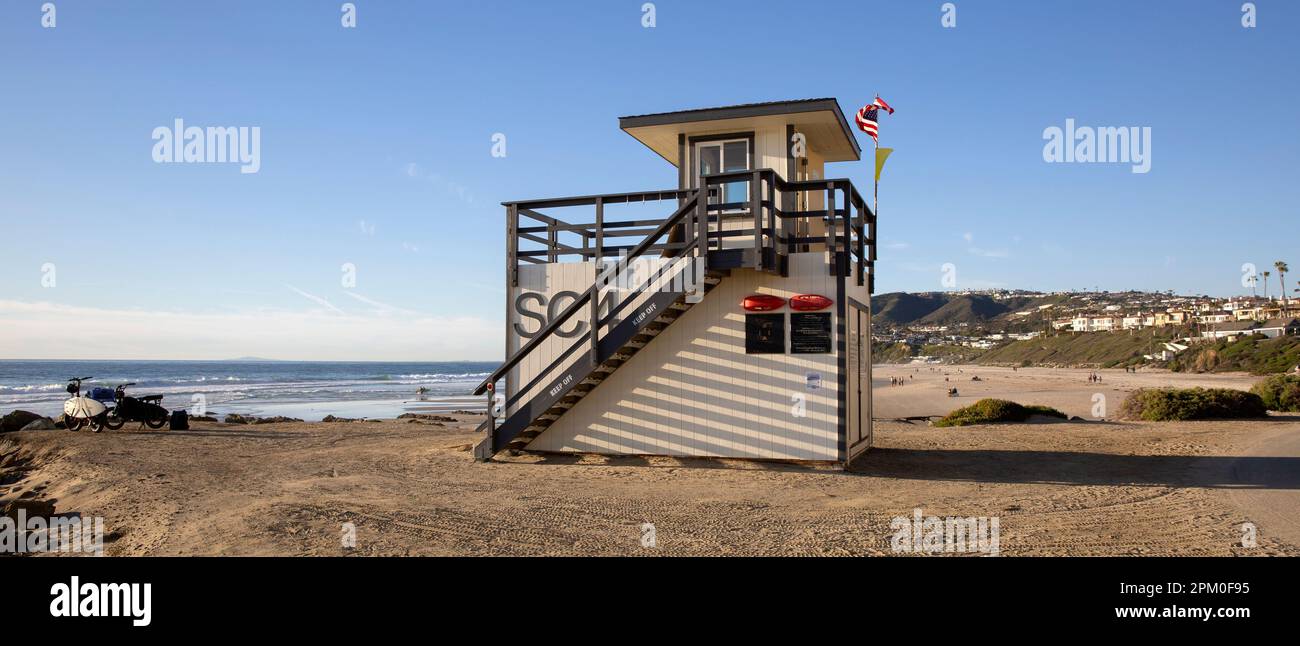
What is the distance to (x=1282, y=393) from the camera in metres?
24.8

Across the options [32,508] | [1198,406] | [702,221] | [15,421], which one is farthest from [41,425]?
A: [1198,406]

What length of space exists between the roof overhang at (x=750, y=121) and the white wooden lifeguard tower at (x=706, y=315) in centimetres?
3

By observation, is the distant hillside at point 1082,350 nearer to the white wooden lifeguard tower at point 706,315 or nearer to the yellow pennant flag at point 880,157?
the yellow pennant flag at point 880,157

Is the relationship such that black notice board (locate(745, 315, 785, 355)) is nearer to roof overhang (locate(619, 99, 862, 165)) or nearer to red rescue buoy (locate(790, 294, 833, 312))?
red rescue buoy (locate(790, 294, 833, 312))

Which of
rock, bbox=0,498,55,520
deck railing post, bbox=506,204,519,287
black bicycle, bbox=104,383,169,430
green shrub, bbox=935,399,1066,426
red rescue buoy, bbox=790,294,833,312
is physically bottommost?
green shrub, bbox=935,399,1066,426

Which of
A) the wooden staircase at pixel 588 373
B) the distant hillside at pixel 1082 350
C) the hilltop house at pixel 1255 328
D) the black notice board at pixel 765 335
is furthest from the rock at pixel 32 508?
the distant hillside at pixel 1082 350

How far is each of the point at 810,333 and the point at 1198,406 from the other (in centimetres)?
1563

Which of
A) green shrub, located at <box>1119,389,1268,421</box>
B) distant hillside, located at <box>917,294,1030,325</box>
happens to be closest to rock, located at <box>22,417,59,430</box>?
green shrub, located at <box>1119,389,1268,421</box>

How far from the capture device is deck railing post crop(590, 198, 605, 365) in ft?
40.1

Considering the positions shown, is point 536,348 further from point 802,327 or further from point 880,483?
point 880,483

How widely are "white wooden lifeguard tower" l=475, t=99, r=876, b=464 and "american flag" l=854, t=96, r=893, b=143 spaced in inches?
14.0
